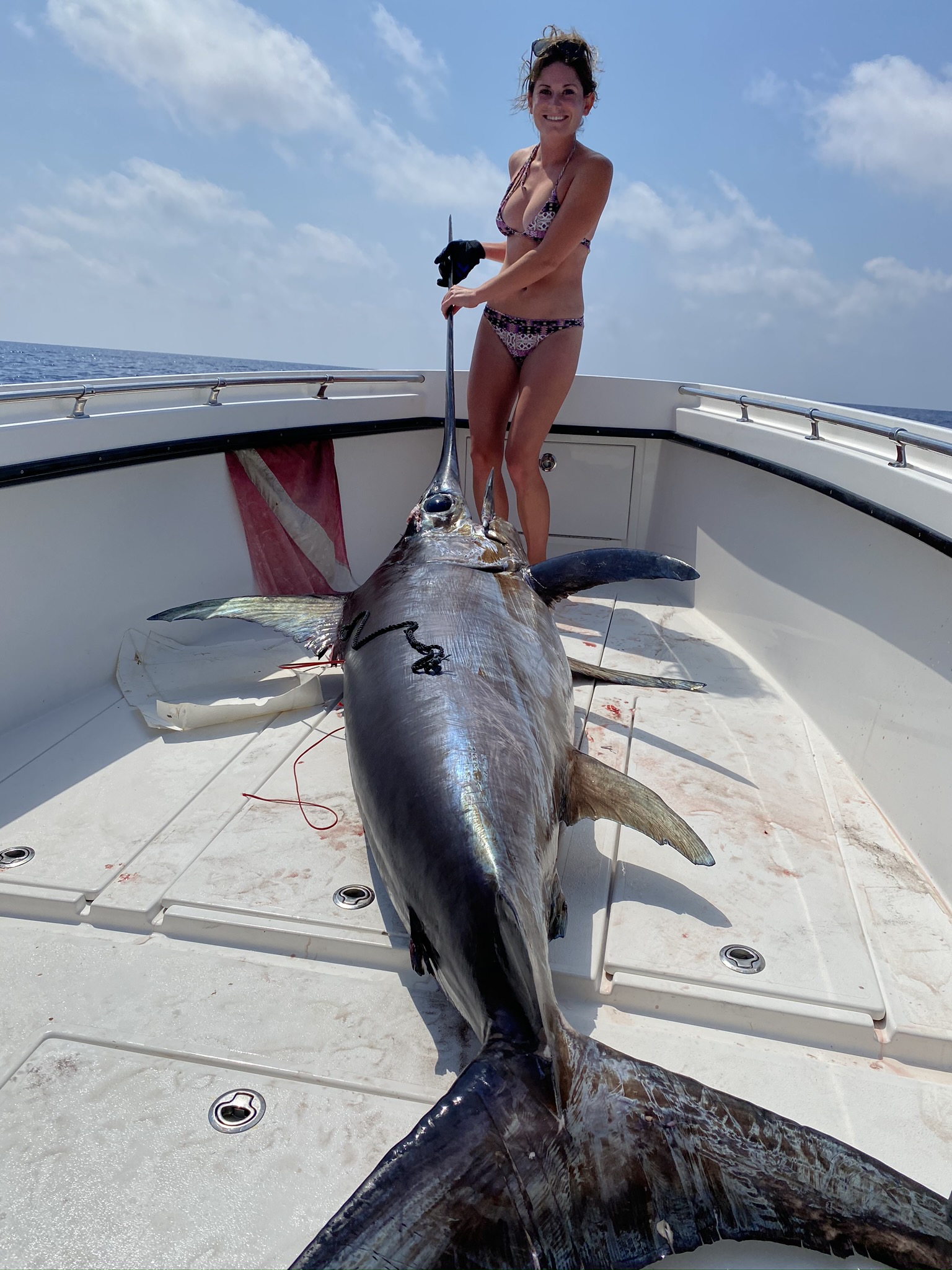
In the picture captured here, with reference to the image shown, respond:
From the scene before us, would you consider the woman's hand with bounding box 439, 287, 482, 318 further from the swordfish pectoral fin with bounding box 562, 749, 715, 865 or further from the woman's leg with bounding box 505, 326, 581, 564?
the swordfish pectoral fin with bounding box 562, 749, 715, 865

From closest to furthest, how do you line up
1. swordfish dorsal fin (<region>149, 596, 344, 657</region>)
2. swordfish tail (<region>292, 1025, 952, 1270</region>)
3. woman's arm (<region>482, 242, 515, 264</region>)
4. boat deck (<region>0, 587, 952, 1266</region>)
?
swordfish tail (<region>292, 1025, 952, 1270</region>) → boat deck (<region>0, 587, 952, 1266</region>) → swordfish dorsal fin (<region>149, 596, 344, 657</region>) → woman's arm (<region>482, 242, 515, 264</region>)

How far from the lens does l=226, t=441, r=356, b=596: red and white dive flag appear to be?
3895mm

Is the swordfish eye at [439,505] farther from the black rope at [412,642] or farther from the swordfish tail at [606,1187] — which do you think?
the swordfish tail at [606,1187]

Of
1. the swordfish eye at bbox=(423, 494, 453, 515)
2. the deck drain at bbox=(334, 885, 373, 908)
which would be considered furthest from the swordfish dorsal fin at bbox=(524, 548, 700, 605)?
the deck drain at bbox=(334, 885, 373, 908)

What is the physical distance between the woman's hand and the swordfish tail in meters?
3.22

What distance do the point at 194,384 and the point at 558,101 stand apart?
6.49 ft

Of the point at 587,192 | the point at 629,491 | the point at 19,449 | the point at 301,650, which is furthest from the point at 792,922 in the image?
the point at 629,491

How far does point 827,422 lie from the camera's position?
3.29m

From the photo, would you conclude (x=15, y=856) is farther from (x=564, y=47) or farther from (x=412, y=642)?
(x=564, y=47)

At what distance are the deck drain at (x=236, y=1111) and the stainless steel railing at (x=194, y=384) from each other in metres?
2.44

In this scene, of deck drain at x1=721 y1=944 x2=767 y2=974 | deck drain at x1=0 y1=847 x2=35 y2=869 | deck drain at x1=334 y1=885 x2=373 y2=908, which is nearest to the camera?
deck drain at x1=721 y1=944 x2=767 y2=974

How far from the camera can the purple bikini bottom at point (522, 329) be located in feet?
12.6

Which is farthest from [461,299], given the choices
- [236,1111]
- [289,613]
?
[236,1111]

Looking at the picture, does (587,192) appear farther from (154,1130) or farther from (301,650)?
(154,1130)
